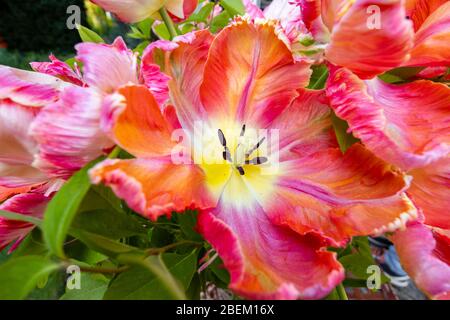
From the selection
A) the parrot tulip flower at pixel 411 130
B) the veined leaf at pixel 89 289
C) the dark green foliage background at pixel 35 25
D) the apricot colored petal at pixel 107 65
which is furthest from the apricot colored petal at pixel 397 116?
the dark green foliage background at pixel 35 25

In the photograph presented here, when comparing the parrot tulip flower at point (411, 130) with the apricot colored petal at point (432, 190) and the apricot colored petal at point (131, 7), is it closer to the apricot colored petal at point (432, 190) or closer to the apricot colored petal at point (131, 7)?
the apricot colored petal at point (432, 190)

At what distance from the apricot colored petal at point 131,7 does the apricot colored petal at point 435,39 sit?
0.19 metres

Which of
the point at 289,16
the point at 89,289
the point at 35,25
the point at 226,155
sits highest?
the point at 35,25

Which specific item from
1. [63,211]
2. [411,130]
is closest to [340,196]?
[411,130]

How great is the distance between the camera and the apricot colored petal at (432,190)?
0.29 meters

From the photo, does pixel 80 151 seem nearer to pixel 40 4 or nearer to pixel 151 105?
pixel 151 105

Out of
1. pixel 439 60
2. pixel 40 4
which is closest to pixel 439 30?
pixel 439 60

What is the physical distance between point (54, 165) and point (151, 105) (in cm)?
6

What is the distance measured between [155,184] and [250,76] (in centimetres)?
10

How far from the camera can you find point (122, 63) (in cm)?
26

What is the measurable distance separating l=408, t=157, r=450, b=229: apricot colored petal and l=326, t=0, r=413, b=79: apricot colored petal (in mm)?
82

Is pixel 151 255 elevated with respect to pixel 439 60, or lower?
lower

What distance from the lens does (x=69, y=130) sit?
8.6 inches

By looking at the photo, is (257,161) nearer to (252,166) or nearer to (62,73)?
(252,166)
